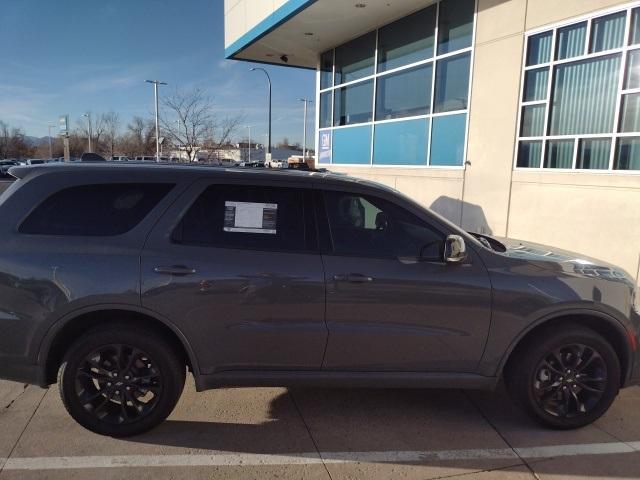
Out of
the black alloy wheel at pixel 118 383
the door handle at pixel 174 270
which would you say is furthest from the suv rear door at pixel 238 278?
the black alloy wheel at pixel 118 383

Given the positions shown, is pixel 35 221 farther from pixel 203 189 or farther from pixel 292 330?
pixel 292 330

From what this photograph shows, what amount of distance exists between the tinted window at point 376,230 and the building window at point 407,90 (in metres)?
6.34

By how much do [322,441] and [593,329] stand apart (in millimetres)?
2048

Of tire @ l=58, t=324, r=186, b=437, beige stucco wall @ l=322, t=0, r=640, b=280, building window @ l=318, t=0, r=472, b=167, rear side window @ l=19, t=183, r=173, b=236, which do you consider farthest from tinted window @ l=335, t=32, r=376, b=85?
tire @ l=58, t=324, r=186, b=437

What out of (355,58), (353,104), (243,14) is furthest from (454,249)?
(243,14)

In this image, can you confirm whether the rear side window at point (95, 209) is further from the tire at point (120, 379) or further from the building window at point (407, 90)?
the building window at point (407, 90)

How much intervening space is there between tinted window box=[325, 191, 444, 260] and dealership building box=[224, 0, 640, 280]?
5090 mm

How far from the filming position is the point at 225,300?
9.96 feet

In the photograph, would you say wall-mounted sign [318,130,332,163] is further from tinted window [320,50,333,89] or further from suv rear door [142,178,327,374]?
suv rear door [142,178,327,374]

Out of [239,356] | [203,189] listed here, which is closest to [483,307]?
[239,356]

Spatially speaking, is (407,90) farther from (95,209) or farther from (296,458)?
(296,458)

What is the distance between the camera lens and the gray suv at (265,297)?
9.88ft

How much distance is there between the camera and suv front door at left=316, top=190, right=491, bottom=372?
10.2ft

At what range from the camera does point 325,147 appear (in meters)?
15.4
